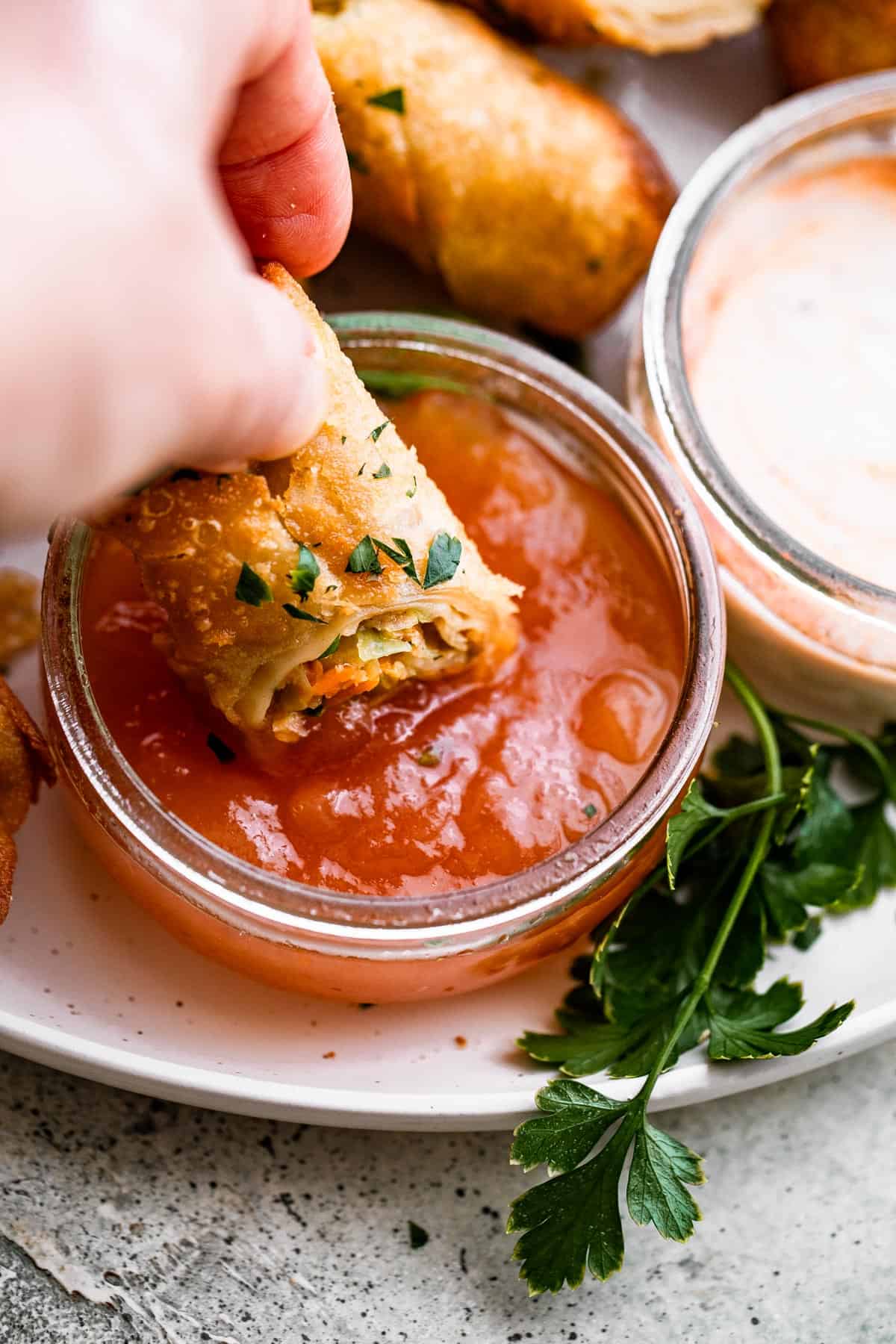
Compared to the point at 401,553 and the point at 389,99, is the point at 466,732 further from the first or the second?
the point at 389,99

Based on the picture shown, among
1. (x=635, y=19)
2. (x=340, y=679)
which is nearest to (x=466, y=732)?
(x=340, y=679)

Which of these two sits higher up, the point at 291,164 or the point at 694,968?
the point at 291,164

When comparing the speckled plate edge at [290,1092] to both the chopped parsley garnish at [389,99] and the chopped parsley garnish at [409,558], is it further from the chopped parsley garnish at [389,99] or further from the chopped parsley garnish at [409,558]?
the chopped parsley garnish at [389,99]

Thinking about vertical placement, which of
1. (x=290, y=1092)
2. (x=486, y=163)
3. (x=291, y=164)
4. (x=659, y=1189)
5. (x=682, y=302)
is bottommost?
(x=659, y=1189)

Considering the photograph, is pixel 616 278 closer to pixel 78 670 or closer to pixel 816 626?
pixel 816 626

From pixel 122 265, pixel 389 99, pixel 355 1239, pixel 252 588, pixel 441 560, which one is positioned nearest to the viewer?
pixel 122 265

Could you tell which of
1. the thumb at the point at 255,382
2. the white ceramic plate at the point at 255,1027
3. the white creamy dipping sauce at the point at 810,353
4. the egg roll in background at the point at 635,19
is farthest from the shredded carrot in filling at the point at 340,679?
the egg roll in background at the point at 635,19
